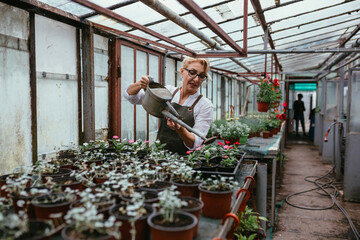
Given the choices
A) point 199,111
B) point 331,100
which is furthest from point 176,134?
point 331,100

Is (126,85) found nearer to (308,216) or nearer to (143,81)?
(143,81)

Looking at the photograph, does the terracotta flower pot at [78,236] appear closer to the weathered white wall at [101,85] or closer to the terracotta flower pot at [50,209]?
the terracotta flower pot at [50,209]

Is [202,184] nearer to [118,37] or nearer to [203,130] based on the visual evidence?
[203,130]

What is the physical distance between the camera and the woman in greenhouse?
225cm

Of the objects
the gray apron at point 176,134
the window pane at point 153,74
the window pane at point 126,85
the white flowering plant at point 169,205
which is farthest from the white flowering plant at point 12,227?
the window pane at point 153,74

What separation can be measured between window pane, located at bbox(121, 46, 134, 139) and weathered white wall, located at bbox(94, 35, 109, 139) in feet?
0.88

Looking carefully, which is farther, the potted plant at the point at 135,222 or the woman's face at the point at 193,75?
the woman's face at the point at 193,75

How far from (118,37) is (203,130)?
1727 mm

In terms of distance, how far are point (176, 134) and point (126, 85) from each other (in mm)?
1436

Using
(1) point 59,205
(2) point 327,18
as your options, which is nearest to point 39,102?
(1) point 59,205

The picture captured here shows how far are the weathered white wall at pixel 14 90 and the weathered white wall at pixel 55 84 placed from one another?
0.14 meters

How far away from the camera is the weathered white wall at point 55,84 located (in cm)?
242

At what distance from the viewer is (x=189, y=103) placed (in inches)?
96.3

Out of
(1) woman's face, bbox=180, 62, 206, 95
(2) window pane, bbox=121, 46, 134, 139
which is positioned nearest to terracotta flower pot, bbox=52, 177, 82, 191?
(1) woman's face, bbox=180, 62, 206, 95
